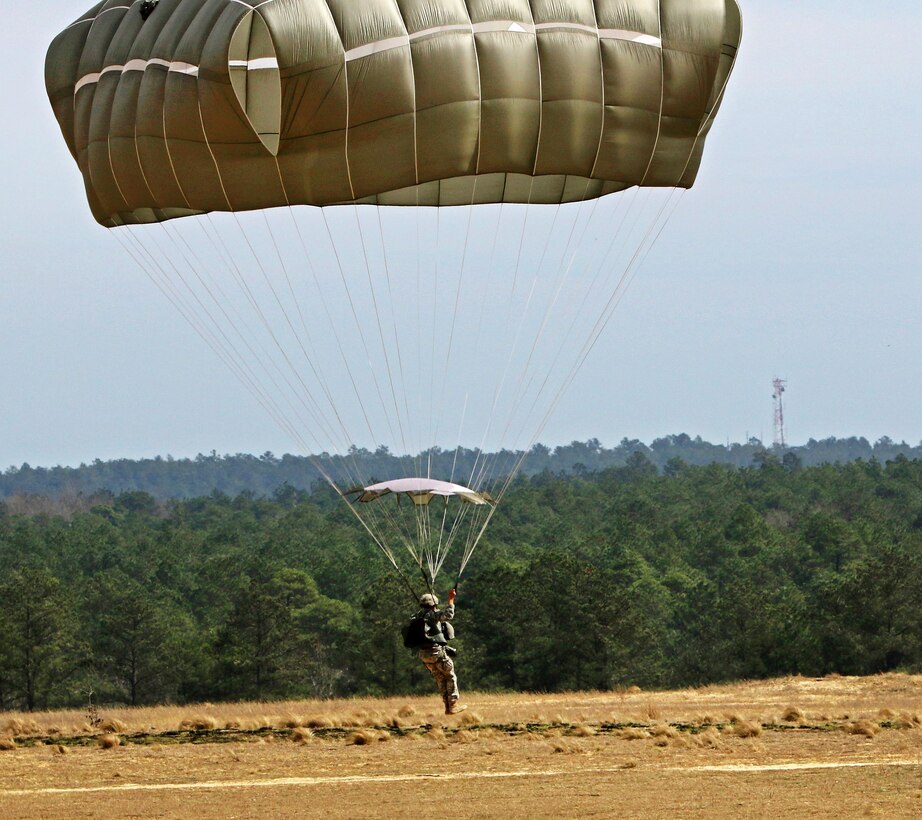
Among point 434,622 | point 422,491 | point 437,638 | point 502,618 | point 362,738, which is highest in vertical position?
point 422,491

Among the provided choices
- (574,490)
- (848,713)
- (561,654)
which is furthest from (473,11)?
(574,490)

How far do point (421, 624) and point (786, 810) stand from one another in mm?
6918

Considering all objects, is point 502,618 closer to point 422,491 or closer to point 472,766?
point 422,491

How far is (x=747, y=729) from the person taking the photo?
973 inches

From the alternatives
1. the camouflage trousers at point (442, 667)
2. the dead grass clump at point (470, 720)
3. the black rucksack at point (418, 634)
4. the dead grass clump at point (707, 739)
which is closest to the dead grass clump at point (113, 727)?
the dead grass clump at point (470, 720)

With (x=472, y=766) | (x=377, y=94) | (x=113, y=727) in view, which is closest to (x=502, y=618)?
(x=113, y=727)

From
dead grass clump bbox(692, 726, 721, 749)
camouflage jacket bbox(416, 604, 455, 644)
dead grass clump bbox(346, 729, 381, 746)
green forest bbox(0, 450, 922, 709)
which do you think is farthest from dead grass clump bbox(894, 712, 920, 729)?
green forest bbox(0, 450, 922, 709)

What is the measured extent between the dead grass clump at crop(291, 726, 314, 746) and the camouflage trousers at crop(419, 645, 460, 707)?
2.30 m

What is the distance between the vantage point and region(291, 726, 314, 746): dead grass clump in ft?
80.8

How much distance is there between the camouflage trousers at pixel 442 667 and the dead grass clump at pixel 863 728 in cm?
634

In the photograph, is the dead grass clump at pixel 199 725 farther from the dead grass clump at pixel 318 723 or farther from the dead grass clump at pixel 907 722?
the dead grass clump at pixel 907 722

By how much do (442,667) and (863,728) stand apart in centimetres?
Answer: 680

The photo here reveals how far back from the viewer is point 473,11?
67.6ft

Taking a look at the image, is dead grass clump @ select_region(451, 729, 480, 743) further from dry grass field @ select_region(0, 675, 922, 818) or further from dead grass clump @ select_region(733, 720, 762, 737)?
dead grass clump @ select_region(733, 720, 762, 737)
